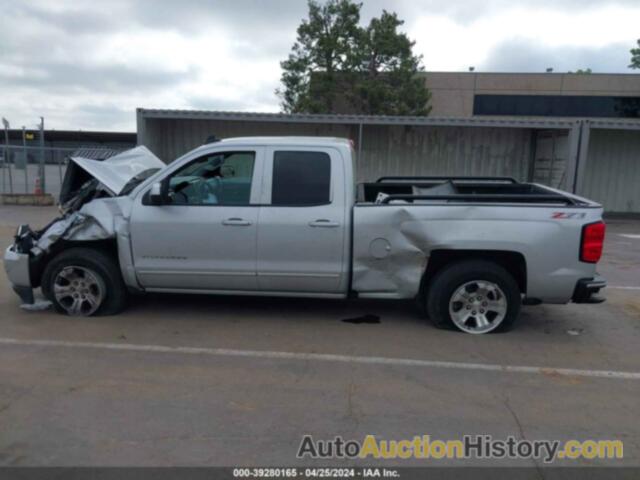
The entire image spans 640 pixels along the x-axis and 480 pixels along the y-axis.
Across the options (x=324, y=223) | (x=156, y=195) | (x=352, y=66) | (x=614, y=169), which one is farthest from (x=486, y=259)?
(x=352, y=66)

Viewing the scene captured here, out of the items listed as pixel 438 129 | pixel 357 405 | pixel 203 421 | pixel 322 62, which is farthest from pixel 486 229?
pixel 322 62

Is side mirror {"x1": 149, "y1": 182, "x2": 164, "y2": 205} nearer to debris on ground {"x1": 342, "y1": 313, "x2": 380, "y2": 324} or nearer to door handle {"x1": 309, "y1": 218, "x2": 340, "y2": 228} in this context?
door handle {"x1": 309, "y1": 218, "x2": 340, "y2": 228}

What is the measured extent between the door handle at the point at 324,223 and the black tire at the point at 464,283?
45.5 inches

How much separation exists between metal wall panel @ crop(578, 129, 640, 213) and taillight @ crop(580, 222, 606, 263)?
13.3m

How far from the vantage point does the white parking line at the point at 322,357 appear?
4574mm

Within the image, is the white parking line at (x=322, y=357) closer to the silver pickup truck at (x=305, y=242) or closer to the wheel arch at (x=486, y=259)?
the silver pickup truck at (x=305, y=242)

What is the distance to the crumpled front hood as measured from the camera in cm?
578

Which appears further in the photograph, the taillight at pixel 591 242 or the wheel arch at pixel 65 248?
the wheel arch at pixel 65 248

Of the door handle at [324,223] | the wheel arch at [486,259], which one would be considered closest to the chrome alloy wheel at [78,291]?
the door handle at [324,223]

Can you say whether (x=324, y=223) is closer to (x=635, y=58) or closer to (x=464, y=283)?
(x=464, y=283)

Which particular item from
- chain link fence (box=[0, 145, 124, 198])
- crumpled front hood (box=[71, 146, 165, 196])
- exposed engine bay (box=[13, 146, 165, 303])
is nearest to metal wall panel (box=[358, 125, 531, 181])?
chain link fence (box=[0, 145, 124, 198])

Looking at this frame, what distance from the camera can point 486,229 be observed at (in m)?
5.16

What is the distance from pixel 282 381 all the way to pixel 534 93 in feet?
118

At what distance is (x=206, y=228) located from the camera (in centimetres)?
540
